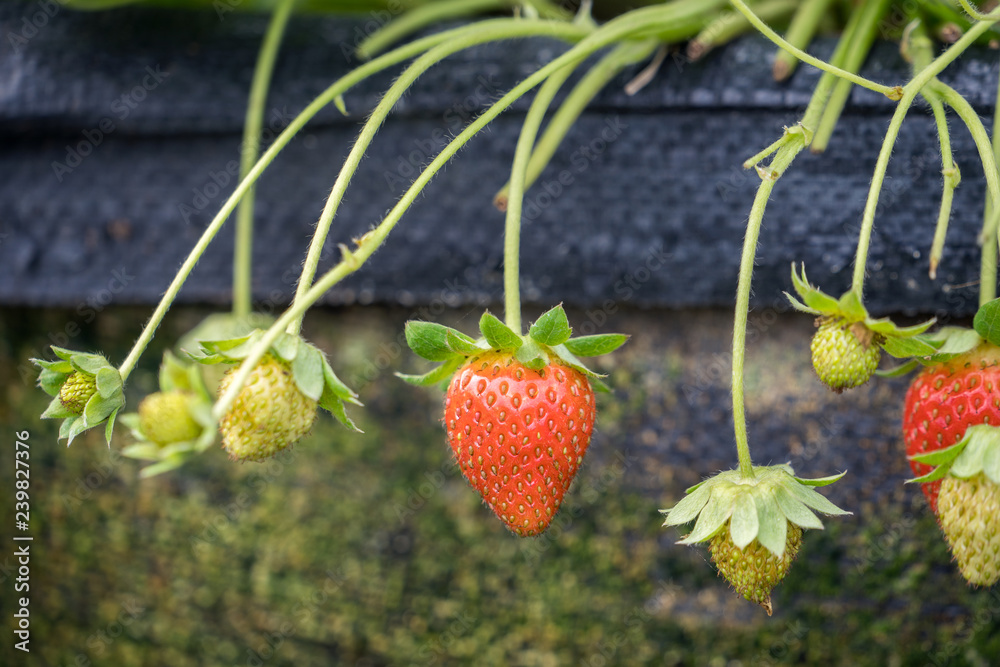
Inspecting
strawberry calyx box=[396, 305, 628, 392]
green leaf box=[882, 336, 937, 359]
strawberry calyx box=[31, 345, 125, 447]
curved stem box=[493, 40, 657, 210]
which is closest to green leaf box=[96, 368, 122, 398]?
strawberry calyx box=[31, 345, 125, 447]

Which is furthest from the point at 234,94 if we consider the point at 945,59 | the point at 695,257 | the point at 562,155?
the point at 945,59

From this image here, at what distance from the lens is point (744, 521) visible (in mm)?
348

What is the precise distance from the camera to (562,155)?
1.73ft

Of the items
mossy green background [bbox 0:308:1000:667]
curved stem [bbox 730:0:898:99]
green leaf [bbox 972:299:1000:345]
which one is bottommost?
mossy green background [bbox 0:308:1000:667]

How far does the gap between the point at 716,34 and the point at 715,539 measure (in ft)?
1.07

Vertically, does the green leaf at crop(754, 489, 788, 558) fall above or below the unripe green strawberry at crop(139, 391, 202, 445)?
below

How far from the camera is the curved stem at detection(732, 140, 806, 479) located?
34 centimetres

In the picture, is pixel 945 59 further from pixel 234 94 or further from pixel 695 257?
pixel 234 94

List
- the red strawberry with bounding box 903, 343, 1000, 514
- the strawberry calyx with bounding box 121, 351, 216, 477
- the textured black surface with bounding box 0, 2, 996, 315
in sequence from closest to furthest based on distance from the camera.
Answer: the strawberry calyx with bounding box 121, 351, 216, 477 < the red strawberry with bounding box 903, 343, 1000, 514 < the textured black surface with bounding box 0, 2, 996, 315

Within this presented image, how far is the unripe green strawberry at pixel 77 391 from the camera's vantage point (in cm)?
36

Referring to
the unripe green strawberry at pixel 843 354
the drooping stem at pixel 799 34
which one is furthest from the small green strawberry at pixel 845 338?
the drooping stem at pixel 799 34

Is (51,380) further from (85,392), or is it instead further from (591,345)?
(591,345)

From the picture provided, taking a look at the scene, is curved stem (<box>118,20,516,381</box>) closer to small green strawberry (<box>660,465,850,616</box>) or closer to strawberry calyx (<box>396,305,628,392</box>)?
strawberry calyx (<box>396,305,628,392</box>)

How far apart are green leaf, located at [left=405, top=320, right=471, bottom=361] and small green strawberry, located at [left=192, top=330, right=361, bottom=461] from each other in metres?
0.04
